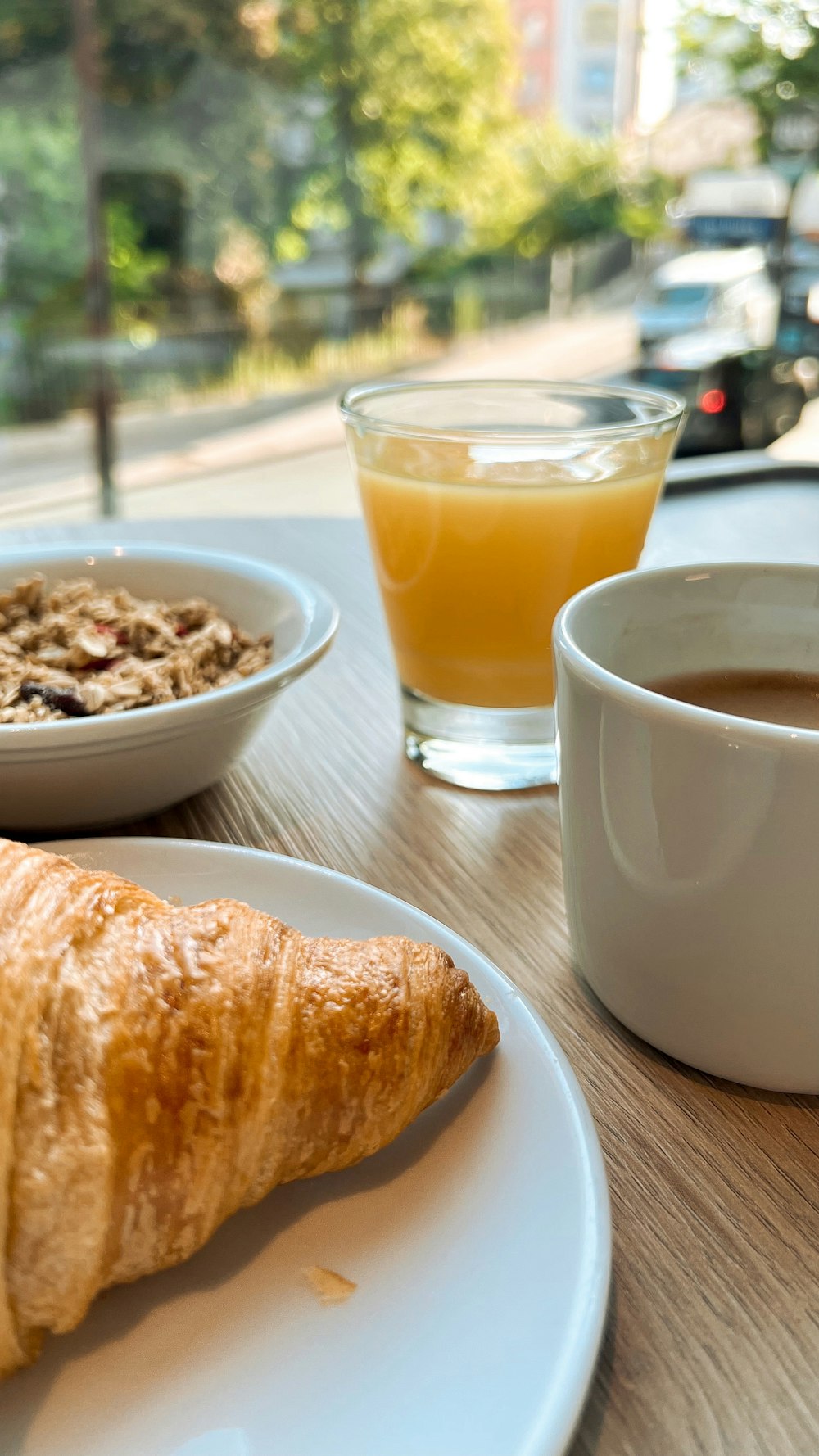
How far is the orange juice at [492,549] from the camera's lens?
725 millimetres

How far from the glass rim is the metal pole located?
2389 mm

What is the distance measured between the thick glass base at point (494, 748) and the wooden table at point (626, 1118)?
0.05 feet

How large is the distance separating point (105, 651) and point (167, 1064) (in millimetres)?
414

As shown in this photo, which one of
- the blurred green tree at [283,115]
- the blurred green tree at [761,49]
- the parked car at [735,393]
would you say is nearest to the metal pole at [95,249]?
the blurred green tree at [283,115]

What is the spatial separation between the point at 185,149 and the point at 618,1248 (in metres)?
3.45

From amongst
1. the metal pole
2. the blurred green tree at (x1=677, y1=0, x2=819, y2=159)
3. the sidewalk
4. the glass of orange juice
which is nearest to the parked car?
the sidewalk

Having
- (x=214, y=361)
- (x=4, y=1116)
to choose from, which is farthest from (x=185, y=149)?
(x=4, y=1116)

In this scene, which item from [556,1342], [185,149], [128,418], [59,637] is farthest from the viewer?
[128,418]

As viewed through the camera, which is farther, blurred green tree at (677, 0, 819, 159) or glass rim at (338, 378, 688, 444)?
blurred green tree at (677, 0, 819, 159)

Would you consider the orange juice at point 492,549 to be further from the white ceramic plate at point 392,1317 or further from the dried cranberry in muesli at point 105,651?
the white ceramic plate at point 392,1317

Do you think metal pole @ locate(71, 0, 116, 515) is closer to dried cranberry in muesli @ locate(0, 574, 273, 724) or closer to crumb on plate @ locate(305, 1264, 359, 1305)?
dried cranberry in muesli @ locate(0, 574, 273, 724)

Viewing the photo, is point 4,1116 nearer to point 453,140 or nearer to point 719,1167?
point 719,1167

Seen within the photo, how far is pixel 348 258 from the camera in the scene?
13.4 feet

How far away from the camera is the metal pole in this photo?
2988 millimetres
